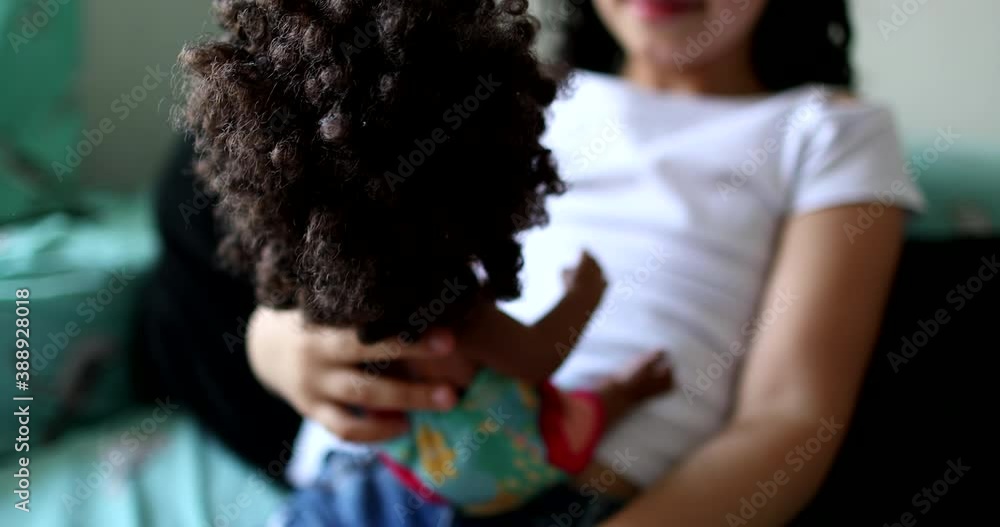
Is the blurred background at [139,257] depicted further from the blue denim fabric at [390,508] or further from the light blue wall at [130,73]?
the blue denim fabric at [390,508]

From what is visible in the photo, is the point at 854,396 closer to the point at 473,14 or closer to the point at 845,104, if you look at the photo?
the point at 845,104

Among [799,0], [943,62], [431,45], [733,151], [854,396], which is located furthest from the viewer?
[943,62]

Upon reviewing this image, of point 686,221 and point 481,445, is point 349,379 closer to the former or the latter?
point 481,445

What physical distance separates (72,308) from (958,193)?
3.12 feet

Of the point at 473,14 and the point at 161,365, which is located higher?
the point at 473,14

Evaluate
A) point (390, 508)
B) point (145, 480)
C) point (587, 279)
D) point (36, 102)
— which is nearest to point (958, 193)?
point (587, 279)

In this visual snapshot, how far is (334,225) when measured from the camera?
380 mm

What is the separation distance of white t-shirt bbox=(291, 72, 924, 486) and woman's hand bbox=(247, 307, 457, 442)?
3.6 inches

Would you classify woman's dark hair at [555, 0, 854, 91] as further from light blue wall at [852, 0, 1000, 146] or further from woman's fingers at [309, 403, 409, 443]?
woman's fingers at [309, 403, 409, 443]

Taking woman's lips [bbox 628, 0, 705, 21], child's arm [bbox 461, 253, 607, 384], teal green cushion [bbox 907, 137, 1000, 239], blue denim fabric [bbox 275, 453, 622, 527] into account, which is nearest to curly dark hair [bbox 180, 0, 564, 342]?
child's arm [bbox 461, 253, 607, 384]

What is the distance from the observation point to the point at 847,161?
69 cm

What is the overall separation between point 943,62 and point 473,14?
805 mm

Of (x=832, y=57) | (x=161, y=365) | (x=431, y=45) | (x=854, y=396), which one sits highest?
(x=431, y=45)

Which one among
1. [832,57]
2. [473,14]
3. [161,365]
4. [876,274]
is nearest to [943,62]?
[832,57]
